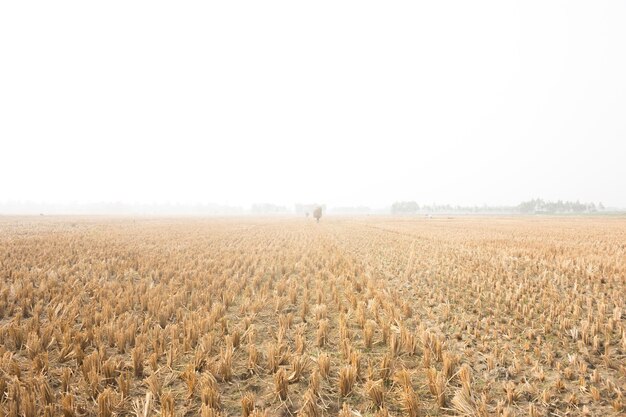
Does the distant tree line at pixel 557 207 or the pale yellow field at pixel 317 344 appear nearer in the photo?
the pale yellow field at pixel 317 344

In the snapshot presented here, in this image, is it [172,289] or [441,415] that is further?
[172,289]

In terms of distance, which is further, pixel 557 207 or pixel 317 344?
pixel 557 207

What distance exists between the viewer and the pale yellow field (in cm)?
407

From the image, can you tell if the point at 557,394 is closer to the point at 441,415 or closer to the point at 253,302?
the point at 441,415

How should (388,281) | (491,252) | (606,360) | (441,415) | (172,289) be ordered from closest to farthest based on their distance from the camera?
1. (441,415)
2. (606,360)
3. (172,289)
4. (388,281)
5. (491,252)

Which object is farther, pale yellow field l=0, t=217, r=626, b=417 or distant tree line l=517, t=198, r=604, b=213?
distant tree line l=517, t=198, r=604, b=213

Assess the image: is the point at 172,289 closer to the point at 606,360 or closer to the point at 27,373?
the point at 27,373

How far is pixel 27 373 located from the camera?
15.2ft

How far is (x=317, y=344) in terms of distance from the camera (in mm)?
5902

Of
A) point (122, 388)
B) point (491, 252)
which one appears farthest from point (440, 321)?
point (491, 252)

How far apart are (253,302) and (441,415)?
5.52m

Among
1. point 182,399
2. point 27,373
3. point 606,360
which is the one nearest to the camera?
point 182,399

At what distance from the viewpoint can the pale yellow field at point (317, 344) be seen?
407 centimetres

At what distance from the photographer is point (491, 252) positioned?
15.9 metres
